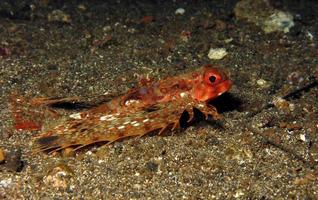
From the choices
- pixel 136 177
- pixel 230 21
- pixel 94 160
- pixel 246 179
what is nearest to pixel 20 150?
pixel 94 160

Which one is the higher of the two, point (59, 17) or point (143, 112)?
point (59, 17)

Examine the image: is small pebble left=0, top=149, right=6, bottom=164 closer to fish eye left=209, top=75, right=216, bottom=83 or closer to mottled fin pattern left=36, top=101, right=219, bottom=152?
mottled fin pattern left=36, top=101, right=219, bottom=152

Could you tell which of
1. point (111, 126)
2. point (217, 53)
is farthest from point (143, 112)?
point (217, 53)

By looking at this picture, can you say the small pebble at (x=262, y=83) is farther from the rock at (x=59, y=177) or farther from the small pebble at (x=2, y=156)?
the small pebble at (x=2, y=156)

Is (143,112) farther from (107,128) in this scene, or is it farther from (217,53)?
(217,53)

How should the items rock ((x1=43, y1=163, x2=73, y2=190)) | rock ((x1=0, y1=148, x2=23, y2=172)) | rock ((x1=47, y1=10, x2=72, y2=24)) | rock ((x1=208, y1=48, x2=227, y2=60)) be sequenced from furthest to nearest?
rock ((x1=47, y1=10, x2=72, y2=24)) < rock ((x1=208, y1=48, x2=227, y2=60)) < rock ((x1=0, y1=148, x2=23, y2=172)) < rock ((x1=43, y1=163, x2=73, y2=190))

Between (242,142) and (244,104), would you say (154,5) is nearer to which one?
(244,104)

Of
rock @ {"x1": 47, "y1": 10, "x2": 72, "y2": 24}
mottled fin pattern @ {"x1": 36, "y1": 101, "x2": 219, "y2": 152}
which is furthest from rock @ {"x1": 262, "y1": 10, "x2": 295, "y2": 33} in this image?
rock @ {"x1": 47, "y1": 10, "x2": 72, "y2": 24}

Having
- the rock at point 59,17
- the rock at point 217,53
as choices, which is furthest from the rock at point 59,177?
the rock at point 59,17
